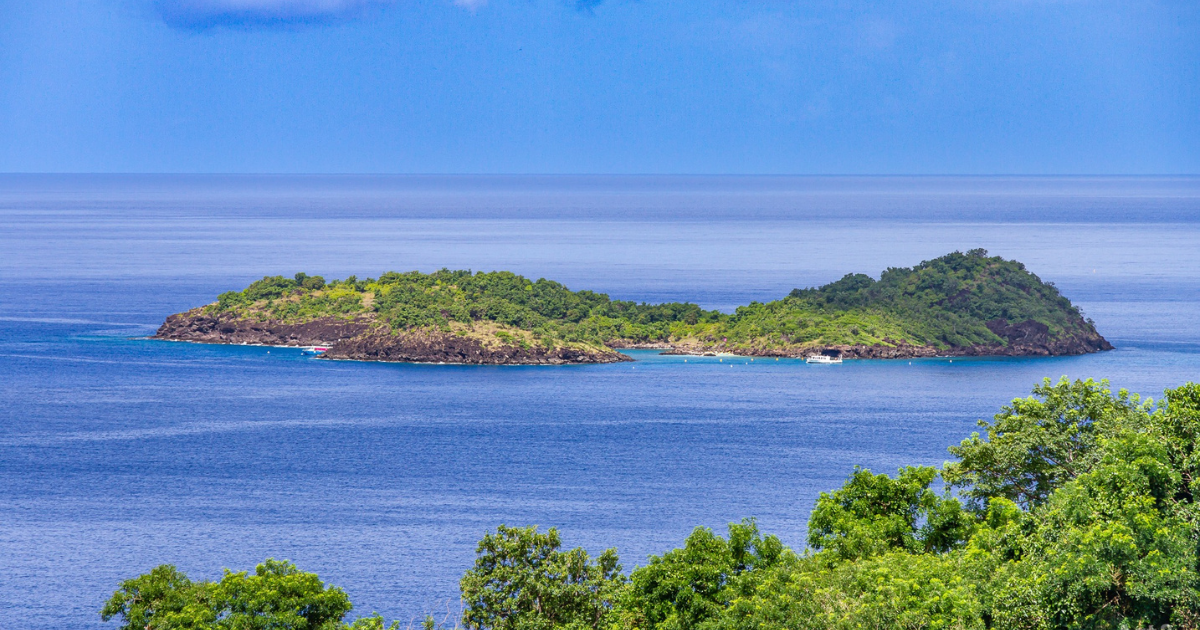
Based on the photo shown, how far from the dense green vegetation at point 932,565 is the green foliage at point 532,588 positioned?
5cm

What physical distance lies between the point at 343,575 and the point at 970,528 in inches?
1268

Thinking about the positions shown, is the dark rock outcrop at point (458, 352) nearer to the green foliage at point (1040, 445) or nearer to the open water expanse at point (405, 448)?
the open water expanse at point (405, 448)

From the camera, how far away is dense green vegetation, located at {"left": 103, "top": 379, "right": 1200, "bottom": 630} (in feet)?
85.0

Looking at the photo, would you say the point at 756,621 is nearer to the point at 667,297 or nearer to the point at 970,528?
the point at 970,528

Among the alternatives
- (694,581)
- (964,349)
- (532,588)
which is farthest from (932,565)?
(964,349)

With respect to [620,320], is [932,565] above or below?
below

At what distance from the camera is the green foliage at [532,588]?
36.4 meters

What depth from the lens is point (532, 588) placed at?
36531 millimetres

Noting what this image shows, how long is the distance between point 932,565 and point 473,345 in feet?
359

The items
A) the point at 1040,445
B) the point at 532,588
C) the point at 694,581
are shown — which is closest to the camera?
the point at 694,581

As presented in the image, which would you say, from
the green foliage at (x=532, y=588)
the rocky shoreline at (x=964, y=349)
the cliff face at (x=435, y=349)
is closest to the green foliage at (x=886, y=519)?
the green foliage at (x=532, y=588)

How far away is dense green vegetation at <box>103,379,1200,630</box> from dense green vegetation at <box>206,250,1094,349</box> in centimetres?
10201

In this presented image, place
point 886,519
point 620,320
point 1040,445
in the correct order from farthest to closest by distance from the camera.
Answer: point 620,320
point 1040,445
point 886,519

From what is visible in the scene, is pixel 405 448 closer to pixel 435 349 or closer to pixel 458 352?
pixel 435 349
